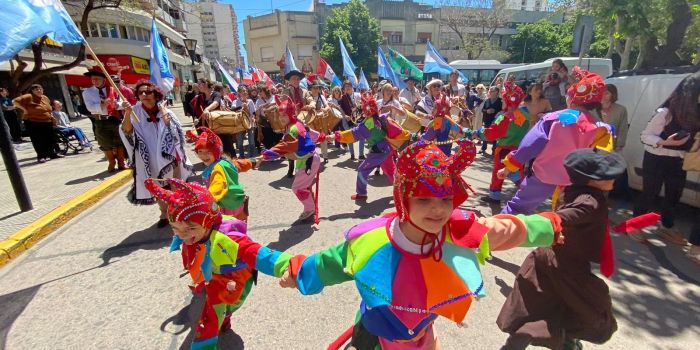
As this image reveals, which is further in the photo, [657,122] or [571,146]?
[657,122]

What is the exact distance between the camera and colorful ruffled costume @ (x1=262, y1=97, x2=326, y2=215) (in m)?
4.51

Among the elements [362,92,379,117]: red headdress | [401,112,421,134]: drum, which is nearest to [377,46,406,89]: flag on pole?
[401,112,421,134]: drum

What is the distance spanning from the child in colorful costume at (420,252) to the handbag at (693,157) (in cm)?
318

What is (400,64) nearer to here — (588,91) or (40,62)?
(588,91)

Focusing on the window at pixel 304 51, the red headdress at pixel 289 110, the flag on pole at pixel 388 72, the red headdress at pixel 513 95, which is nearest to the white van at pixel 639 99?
the red headdress at pixel 513 95

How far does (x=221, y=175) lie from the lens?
10.4 ft

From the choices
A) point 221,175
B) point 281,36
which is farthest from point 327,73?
point 281,36

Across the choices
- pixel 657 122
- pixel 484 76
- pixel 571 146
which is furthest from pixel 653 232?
pixel 484 76

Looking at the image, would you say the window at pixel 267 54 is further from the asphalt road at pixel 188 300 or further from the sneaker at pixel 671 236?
the sneaker at pixel 671 236

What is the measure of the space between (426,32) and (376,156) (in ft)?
158

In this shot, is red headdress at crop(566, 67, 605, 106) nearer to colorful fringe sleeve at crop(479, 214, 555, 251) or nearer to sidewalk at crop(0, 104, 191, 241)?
colorful fringe sleeve at crop(479, 214, 555, 251)

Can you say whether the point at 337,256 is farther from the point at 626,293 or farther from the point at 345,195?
the point at 345,195

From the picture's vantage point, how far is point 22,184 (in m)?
4.95

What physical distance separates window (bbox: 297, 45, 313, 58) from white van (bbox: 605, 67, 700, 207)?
162 feet
